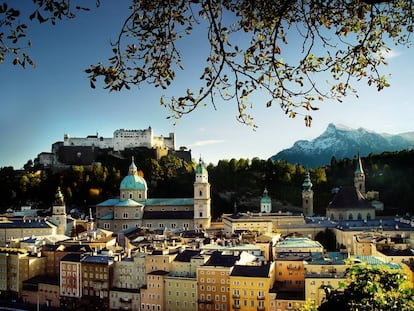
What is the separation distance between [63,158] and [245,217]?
89.4ft

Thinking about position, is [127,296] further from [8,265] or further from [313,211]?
[313,211]

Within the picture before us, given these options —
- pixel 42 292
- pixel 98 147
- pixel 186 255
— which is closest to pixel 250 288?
pixel 186 255

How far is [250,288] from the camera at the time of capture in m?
26.0

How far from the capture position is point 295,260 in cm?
2781

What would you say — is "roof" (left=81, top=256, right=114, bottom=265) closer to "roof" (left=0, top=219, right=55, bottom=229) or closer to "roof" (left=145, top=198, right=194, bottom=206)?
"roof" (left=0, top=219, right=55, bottom=229)

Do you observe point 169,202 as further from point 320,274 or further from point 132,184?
point 320,274

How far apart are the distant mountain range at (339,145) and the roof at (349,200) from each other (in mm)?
58859

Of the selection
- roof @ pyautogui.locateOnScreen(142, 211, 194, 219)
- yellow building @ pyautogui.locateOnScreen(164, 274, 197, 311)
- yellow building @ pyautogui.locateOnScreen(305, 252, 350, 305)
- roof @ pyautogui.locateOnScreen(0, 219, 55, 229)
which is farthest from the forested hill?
yellow building @ pyautogui.locateOnScreen(305, 252, 350, 305)

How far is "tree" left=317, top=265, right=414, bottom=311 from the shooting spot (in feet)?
22.8

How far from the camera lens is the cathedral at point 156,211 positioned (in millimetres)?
42062

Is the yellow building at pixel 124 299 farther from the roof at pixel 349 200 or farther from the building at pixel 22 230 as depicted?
the roof at pixel 349 200

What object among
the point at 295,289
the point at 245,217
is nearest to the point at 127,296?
the point at 295,289

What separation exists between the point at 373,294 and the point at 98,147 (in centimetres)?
5554

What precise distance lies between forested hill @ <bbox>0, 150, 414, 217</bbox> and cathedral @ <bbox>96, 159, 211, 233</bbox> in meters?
6.58
